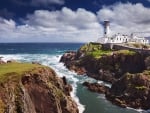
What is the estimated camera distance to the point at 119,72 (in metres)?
84.5

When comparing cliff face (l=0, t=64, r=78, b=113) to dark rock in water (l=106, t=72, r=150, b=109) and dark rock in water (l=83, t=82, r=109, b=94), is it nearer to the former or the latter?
dark rock in water (l=106, t=72, r=150, b=109)

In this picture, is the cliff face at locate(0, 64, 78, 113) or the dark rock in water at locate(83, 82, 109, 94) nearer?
the cliff face at locate(0, 64, 78, 113)

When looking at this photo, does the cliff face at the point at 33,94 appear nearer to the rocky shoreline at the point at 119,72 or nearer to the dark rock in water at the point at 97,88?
the rocky shoreline at the point at 119,72

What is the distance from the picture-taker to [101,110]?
175ft

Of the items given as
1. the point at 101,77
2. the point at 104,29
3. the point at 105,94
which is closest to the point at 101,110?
the point at 105,94

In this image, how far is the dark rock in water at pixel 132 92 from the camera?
56250 millimetres

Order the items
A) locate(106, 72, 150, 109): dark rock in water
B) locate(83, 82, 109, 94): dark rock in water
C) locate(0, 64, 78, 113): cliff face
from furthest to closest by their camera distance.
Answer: locate(83, 82, 109, 94): dark rock in water → locate(106, 72, 150, 109): dark rock in water → locate(0, 64, 78, 113): cliff face

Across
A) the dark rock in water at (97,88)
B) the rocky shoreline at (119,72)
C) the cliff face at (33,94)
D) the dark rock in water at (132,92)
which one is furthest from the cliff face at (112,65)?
the cliff face at (33,94)

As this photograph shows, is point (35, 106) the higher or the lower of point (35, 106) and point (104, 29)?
the lower

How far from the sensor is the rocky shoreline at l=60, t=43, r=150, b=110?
2271 inches

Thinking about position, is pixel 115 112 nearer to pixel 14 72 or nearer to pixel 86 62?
pixel 14 72

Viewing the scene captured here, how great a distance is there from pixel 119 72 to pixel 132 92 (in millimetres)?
25818

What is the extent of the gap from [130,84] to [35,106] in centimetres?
2587

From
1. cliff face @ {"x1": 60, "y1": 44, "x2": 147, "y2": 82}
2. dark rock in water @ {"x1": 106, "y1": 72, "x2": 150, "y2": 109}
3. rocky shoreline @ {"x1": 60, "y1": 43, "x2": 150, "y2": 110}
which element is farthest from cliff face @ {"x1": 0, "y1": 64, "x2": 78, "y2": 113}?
cliff face @ {"x1": 60, "y1": 44, "x2": 147, "y2": 82}
